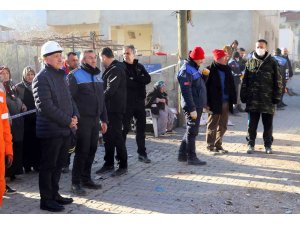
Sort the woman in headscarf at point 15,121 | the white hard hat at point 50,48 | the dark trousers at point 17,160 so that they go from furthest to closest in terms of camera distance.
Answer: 1. the dark trousers at point 17,160
2. the woman in headscarf at point 15,121
3. the white hard hat at point 50,48

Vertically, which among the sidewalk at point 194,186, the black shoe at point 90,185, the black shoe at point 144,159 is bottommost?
the sidewalk at point 194,186

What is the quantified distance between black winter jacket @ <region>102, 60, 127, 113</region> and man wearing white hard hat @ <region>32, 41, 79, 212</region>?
1.23 m

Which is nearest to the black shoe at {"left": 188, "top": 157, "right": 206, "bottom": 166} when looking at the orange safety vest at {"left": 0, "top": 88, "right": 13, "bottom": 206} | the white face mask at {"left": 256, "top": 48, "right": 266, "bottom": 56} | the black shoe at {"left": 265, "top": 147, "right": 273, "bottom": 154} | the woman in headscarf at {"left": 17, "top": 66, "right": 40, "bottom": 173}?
the black shoe at {"left": 265, "top": 147, "right": 273, "bottom": 154}

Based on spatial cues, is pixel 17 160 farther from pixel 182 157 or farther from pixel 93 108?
pixel 182 157

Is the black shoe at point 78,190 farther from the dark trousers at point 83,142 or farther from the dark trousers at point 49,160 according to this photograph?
the dark trousers at point 49,160

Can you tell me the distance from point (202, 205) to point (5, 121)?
2.54 metres

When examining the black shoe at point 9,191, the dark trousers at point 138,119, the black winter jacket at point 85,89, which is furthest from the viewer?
the dark trousers at point 138,119

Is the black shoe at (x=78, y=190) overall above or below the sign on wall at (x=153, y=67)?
below

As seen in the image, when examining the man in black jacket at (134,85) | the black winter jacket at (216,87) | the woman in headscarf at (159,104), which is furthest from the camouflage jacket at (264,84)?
the woman in headscarf at (159,104)

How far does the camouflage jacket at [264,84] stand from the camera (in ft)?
23.2

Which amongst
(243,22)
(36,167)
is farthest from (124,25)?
(36,167)

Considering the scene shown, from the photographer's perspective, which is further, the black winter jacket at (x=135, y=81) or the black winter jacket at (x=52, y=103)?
the black winter jacket at (x=135, y=81)

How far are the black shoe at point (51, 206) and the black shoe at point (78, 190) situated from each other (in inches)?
20.9
